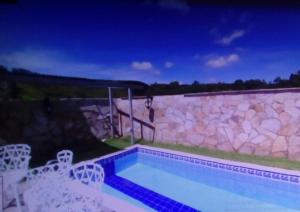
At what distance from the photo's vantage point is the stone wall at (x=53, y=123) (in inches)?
144

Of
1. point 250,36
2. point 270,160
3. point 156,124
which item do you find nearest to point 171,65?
point 156,124

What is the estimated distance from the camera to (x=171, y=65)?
15.9 ft

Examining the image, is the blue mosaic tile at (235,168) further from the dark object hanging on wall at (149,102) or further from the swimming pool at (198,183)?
the dark object hanging on wall at (149,102)

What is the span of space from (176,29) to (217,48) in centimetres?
84

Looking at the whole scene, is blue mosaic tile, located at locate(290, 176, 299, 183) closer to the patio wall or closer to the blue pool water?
the blue pool water

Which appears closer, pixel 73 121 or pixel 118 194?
pixel 118 194

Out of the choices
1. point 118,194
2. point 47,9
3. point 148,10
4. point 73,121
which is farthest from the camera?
point 73,121

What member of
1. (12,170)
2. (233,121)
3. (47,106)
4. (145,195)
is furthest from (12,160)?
(233,121)

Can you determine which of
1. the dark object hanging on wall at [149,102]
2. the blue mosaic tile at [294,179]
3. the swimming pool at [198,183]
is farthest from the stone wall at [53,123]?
the blue mosaic tile at [294,179]

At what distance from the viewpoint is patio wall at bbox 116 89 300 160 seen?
345 cm

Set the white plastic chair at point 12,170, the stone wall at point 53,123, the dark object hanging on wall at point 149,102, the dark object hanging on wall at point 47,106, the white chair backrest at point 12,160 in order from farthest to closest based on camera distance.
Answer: the dark object hanging on wall at point 149,102 < the dark object hanging on wall at point 47,106 < the stone wall at point 53,123 < the white chair backrest at point 12,160 < the white plastic chair at point 12,170

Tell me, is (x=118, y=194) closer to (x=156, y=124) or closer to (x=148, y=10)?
(x=156, y=124)

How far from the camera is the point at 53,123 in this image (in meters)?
4.22

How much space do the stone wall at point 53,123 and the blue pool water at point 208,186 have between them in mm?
1153
